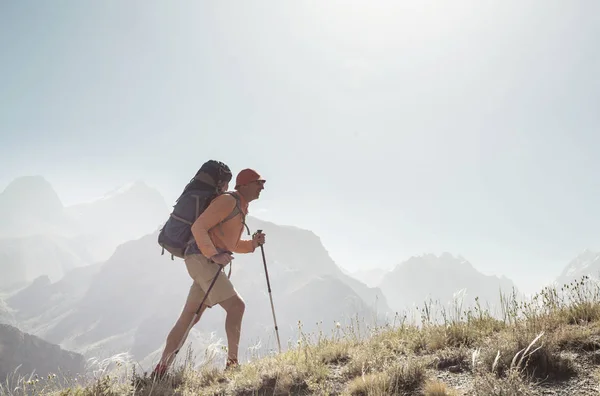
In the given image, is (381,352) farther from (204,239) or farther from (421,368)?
(204,239)

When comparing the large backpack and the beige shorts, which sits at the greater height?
the large backpack

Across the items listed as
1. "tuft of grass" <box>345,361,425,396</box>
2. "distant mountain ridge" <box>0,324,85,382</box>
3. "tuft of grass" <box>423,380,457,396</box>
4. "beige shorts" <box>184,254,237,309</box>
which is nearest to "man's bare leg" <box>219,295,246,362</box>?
A: "beige shorts" <box>184,254,237,309</box>

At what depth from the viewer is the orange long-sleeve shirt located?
459 cm

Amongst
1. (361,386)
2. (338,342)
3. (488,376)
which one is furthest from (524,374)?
(338,342)

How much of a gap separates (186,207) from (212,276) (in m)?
1.09

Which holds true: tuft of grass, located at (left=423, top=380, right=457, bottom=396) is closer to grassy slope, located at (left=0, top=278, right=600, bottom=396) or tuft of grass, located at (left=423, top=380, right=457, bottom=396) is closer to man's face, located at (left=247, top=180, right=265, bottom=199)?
grassy slope, located at (left=0, top=278, right=600, bottom=396)

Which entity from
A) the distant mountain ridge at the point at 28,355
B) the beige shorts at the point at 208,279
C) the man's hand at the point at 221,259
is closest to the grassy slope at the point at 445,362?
the beige shorts at the point at 208,279

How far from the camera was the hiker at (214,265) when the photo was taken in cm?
462

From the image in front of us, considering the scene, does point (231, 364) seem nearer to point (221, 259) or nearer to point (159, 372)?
point (159, 372)

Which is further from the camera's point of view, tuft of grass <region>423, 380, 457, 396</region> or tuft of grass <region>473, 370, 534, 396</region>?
tuft of grass <region>423, 380, 457, 396</region>

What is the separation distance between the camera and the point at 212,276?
16.1 ft

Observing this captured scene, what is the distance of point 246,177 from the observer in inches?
217

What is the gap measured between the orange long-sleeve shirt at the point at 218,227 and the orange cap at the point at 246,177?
275 millimetres

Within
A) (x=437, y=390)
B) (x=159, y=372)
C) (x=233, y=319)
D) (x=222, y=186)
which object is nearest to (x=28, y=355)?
(x=159, y=372)
